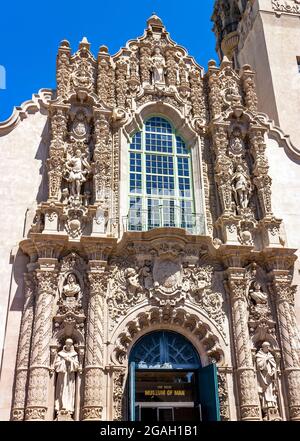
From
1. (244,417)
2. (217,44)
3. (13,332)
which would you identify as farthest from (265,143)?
(217,44)

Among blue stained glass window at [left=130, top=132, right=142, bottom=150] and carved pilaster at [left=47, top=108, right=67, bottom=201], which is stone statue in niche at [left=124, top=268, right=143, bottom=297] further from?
blue stained glass window at [left=130, top=132, right=142, bottom=150]

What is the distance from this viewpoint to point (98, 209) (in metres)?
16.6

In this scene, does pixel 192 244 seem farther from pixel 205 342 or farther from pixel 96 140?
pixel 96 140

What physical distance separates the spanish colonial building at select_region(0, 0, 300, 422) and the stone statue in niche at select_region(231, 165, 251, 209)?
0.05m

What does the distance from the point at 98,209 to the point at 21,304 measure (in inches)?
160

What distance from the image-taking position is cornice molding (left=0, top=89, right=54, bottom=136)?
1819cm

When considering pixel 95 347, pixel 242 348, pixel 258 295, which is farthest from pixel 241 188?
pixel 95 347

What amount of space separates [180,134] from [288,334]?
8967 millimetres

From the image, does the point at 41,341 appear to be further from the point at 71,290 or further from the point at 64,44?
the point at 64,44

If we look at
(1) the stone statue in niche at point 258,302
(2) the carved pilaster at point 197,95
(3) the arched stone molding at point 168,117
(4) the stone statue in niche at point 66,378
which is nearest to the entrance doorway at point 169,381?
(4) the stone statue in niche at point 66,378

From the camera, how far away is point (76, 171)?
17312 mm

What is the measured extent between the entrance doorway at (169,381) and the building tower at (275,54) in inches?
437

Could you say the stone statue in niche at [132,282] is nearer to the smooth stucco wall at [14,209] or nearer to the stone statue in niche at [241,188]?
the smooth stucco wall at [14,209]

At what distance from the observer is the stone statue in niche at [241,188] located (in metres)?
18.1
